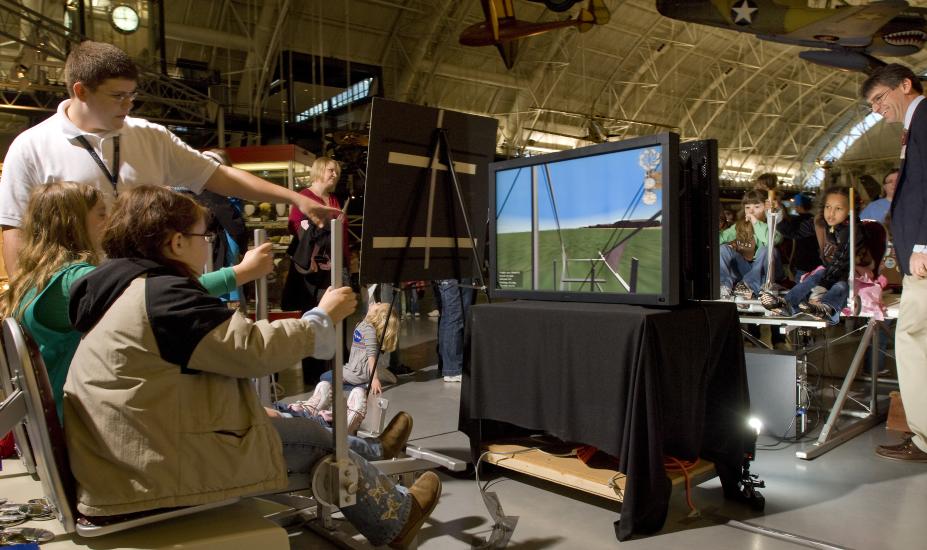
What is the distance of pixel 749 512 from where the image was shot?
2660 millimetres

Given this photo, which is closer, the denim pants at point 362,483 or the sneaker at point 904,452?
the denim pants at point 362,483

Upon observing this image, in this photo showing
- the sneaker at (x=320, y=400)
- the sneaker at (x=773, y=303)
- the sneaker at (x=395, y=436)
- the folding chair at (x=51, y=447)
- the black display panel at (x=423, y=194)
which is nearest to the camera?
the folding chair at (x=51, y=447)

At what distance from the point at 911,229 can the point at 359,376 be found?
277 centimetres

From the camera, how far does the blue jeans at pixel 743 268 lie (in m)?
4.83

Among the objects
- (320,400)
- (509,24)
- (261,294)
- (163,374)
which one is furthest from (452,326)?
(509,24)

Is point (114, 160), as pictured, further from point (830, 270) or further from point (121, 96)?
point (830, 270)

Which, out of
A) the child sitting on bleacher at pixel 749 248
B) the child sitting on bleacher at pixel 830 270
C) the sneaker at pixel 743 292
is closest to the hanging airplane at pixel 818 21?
the child sitting on bleacher at pixel 749 248

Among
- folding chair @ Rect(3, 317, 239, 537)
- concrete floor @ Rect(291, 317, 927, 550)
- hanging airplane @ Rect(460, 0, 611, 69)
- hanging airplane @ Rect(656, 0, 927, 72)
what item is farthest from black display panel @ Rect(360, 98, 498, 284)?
hanging airplane @ Rect(460, 0, 611, 69)

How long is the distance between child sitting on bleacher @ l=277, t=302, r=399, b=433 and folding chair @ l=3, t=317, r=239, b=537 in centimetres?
133

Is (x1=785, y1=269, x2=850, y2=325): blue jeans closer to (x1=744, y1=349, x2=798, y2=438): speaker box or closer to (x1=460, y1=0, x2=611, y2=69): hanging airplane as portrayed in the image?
(x1=744, y1=349, x2=798, y2=438): speaker box

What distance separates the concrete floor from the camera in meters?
2.39

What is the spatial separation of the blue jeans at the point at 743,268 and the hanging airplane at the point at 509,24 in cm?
568

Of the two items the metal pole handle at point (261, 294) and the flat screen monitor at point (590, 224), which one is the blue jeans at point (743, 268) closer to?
the flat screen monitor at point (590, 224)

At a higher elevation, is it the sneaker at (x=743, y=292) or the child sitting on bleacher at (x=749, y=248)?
the child sitting on bleacher at (x=749, y=248)
